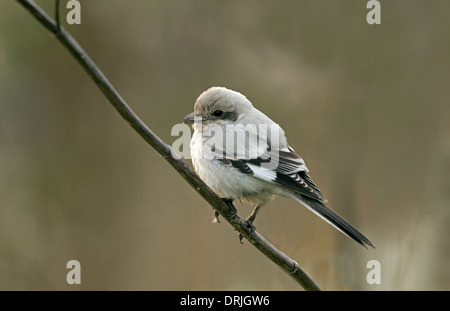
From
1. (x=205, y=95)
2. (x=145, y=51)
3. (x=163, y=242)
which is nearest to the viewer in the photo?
(x=205, y=95)

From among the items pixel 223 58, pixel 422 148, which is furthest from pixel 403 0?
pixel 223 58

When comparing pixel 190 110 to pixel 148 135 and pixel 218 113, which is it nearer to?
pixel 218 113

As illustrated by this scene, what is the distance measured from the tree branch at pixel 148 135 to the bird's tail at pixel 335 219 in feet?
1.20

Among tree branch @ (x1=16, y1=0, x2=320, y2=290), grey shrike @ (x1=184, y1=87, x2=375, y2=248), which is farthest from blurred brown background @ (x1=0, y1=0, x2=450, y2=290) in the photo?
tree branch @ (x1=16, y1=0, x2=320, y2=290)

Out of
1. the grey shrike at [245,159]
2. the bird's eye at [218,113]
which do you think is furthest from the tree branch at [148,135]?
the bird's eye at [218,113]

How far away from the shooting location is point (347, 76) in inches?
157

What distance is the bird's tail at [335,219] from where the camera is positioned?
2.32 m

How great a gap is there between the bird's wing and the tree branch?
340 millimetres

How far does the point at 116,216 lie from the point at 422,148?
7.90ft

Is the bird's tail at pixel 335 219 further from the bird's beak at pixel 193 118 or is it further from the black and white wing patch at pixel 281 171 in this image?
the bird's beak at pixel 193 118

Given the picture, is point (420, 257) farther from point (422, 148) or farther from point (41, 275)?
point (41, 275)

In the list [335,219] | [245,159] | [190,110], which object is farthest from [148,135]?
[190,110]

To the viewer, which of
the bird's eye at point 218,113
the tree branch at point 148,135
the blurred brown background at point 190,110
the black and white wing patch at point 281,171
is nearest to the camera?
the tree branch at point 148,135

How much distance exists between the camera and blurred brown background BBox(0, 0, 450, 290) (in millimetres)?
3686
